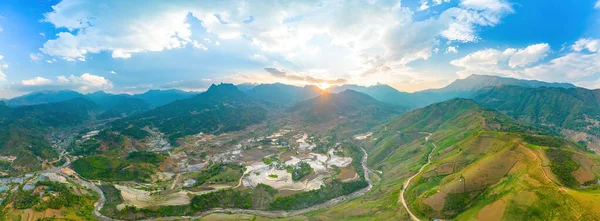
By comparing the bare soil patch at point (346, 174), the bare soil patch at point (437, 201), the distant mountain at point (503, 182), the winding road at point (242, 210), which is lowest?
the winding road at point (242, 210)

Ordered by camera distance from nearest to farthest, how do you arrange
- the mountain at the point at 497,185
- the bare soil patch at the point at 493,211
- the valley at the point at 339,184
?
the mountain at the point at 497,185
the bare soil patch at the point at 493,211
the valley at the point at 339,184

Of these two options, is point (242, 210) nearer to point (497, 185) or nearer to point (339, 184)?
point (339, 184)

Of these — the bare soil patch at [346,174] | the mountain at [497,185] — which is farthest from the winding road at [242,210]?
the bare soil patch at [346,174]

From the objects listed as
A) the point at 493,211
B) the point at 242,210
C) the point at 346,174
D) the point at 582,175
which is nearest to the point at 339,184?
the point at 346,174

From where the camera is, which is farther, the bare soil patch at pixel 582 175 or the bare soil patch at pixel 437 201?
the bare soil patch at pixel 437 201

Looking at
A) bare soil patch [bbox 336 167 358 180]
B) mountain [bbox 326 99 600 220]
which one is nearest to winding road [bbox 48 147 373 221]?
mountain [bbox 326 99 600 220]

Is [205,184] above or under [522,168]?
under

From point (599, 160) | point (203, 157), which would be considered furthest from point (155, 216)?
point (599, 160)

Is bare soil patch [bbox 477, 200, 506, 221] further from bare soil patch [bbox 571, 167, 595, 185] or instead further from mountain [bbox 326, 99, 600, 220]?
bare soil patch [bbox 571, 167, 595, 185]

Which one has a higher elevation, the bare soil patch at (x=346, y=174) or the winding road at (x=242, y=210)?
the bare soil patch at (x=346, y=174)

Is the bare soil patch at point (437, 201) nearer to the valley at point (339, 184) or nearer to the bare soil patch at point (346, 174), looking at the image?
the valley at point (339, 184)

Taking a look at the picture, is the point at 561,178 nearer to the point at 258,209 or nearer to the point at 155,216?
the point at 258,209
